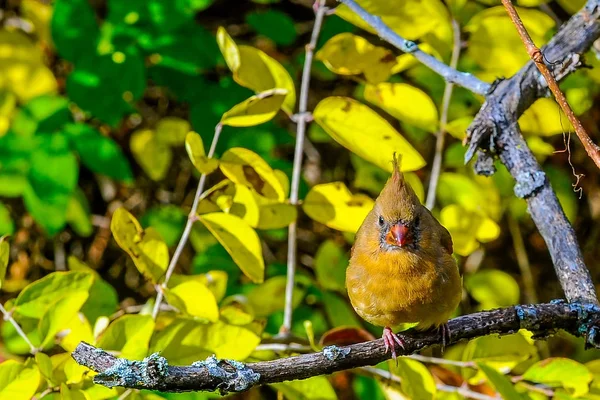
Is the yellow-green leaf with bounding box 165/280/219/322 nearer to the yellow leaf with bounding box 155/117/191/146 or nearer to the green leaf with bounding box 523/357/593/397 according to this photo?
the green leaf with bounding box 523/357/593/397

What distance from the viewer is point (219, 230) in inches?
73.5

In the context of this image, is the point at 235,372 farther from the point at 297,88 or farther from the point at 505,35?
the point at 297,88

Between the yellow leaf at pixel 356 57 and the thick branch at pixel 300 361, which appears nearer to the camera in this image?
the thick branch at pixel 300 361

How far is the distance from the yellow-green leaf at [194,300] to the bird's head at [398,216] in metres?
0.47

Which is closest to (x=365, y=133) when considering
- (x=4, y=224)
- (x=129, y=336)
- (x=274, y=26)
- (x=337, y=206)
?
(x=337, y=206)

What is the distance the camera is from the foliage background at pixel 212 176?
182cm

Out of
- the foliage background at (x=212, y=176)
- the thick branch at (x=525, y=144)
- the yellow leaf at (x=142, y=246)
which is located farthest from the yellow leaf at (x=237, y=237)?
the thick branch at (x=525, y=144)

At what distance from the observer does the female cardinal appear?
1.84 metres

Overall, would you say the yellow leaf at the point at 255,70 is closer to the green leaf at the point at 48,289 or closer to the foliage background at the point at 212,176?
the foliage background at the point at 212,176

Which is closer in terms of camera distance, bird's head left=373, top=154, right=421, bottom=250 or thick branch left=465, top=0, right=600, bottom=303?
thick branch left=465, top=0, right=600, bottom=303

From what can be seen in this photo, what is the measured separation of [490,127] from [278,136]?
100cm


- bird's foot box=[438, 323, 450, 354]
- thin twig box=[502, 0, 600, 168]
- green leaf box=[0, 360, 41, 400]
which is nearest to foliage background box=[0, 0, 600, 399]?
green leaf box=[0, 360, 41, 400]

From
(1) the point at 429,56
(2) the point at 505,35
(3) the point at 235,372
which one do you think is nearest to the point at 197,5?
(1) the point at 429,56

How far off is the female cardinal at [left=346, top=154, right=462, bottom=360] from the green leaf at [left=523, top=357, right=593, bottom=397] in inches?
9.6
